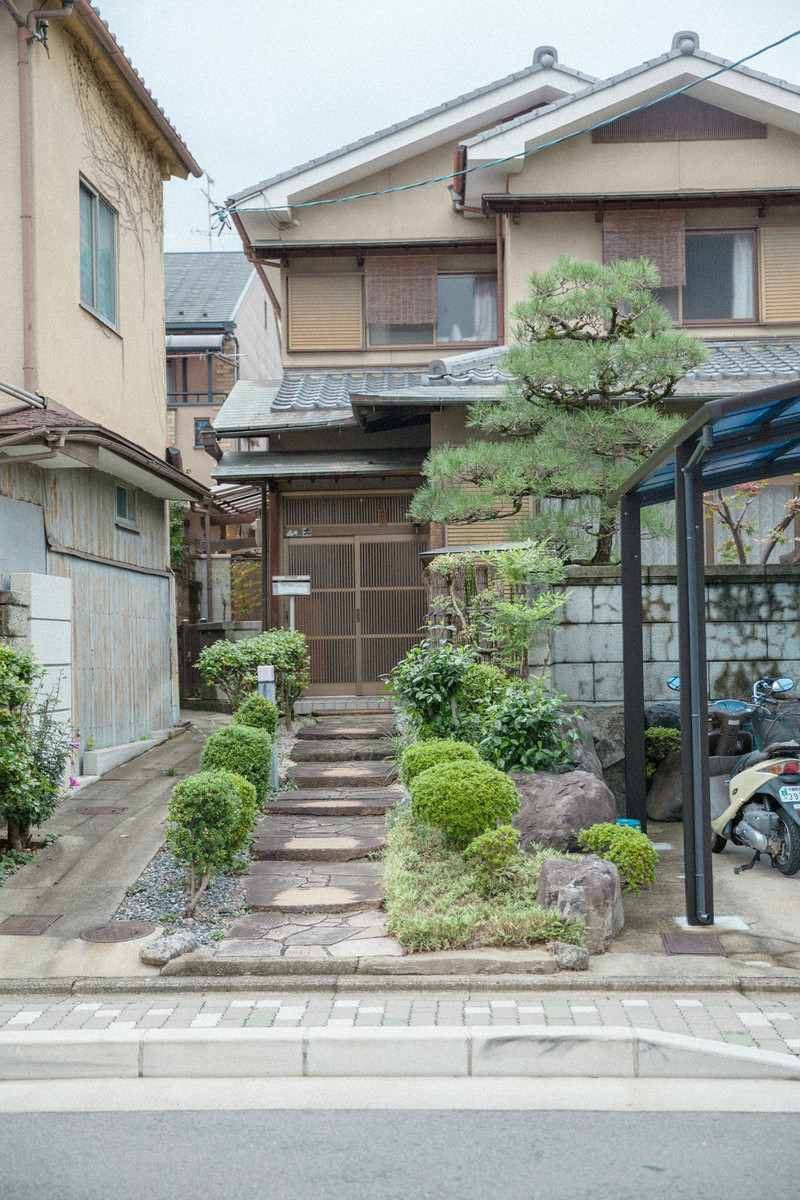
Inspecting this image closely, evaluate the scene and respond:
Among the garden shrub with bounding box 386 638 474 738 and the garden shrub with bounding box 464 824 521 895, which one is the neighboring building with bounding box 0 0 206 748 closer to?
the garden shrub with bounding box 386 638 474 738

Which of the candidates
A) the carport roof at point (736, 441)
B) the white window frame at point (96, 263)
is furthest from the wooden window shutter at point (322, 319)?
the carport roof at point (736, 441)

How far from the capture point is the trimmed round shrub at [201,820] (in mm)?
6672

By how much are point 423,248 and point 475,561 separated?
26.5 feet

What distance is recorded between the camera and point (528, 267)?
601 inches

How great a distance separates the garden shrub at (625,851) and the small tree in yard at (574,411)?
135 inches

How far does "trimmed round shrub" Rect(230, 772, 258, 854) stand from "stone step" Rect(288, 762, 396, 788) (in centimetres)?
225

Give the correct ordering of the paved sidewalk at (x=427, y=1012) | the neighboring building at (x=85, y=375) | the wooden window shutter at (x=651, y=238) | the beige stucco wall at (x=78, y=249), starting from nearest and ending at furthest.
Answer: the paved sidewalk at (x=427, y=1012)
the neighboring building at (x=85, y=375)
the beige stucco wall at (x=78, y=249)
the wooden window shutter at (x=651, y=238)

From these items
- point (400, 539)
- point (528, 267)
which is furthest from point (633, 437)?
point (528, 267)

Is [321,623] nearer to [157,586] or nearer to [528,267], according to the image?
[157,586]

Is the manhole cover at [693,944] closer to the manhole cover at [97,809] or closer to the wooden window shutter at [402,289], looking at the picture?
the manhole cover at [97,809]

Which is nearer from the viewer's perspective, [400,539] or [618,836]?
[618,836]

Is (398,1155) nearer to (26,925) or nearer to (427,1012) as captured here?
(427,1012)

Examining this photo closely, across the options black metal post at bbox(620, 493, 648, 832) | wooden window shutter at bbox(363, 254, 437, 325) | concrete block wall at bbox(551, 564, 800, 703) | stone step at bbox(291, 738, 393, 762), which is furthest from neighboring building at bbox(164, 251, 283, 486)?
black metal post at bbox(620, 493, 648, 832)

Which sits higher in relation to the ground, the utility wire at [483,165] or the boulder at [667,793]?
the utility wire at [483,165]
